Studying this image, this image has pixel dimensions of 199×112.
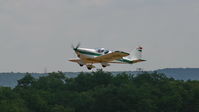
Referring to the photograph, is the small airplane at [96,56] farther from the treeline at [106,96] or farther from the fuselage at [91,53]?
the treeline at [106,96]

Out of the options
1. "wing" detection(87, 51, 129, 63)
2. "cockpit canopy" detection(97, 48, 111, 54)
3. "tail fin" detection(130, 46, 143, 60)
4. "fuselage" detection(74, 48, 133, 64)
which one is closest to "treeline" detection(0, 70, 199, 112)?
"tail fin" detection(130, 46, 143, 60)

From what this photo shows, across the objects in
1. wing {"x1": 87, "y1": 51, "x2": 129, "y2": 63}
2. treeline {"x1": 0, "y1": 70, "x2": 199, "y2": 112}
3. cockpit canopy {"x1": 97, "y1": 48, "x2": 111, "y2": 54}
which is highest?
cockpit canopy {"x1": 97, "y1": 48, "x2": 111, "y2": 54}

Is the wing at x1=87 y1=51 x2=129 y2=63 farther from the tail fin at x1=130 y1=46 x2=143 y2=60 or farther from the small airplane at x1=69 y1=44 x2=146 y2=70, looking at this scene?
the tail fin at x1=130 y1=46 x2=143 y2=60

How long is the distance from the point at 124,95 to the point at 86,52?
43085 mm

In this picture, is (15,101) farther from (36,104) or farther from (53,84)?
(53,84)

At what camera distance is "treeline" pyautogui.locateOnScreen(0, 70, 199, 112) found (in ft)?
448

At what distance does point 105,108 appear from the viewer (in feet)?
447

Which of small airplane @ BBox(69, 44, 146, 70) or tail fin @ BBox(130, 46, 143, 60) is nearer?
small airplane @ BBox(69, 44, 146, 70)

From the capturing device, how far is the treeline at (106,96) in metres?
137

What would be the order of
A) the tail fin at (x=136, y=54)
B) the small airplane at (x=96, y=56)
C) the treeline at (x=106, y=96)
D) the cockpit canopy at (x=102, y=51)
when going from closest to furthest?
the small airplane at (x=96, y=56) < the cockpit canopy at (x=102, y=51) < the tail fin at (x=136, y=54) < the treeline at (x=106, y=96)

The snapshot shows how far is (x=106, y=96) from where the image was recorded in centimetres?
13962

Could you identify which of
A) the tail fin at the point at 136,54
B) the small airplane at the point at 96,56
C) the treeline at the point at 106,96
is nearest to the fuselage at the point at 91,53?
the small airplane at the point at 96,56

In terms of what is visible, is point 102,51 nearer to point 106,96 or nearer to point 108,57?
point 108,57

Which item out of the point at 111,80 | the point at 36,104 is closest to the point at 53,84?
the point at 111,80
